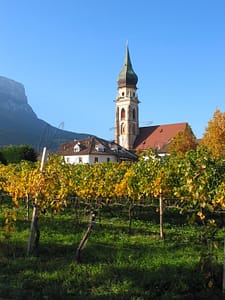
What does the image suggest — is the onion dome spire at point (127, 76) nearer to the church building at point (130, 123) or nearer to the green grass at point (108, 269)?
the church building at point (130, 123)

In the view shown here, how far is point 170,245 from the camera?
9.15m

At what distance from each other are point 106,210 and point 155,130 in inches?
2098

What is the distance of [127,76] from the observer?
2970 inches

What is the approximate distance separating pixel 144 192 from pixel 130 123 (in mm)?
61722

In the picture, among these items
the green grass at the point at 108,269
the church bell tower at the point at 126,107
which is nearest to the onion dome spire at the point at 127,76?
the church bell tower at the point at 126,107

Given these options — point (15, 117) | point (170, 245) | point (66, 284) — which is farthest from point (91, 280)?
point (15, 117)

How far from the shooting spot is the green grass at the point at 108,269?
5449 mm

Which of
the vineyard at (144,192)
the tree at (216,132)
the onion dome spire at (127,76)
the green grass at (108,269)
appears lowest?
the green grass at (108,269)

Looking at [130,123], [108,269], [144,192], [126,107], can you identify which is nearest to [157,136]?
[130,123]

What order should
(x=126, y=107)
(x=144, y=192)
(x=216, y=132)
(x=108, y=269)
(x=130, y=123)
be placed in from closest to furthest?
(x=108, y=269)
(x=144, y=192)
(x=216, y=132)
(x=130, y=123)
(x=126, y=107)

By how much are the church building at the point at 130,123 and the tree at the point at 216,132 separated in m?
35.4

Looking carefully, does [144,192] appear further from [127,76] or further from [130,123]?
[127,76]

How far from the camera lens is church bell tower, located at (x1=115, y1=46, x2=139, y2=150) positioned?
7194 cm

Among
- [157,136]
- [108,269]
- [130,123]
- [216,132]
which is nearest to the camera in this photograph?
[108,269]
